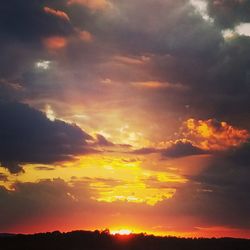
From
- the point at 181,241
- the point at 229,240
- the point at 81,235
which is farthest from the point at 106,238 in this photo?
the point at 229,240

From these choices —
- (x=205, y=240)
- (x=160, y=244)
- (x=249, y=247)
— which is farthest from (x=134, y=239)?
(x=249, y=247)

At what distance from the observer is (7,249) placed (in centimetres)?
13588

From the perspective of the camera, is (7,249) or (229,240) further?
(229,240)

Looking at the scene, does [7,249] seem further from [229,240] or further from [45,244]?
[229,240]

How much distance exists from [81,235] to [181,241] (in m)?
22.9

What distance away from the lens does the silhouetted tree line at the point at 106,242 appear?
13775 centimetres

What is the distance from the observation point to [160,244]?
14000 cm

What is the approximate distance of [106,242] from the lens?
458 feet

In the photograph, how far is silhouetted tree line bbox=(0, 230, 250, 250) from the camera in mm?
137750

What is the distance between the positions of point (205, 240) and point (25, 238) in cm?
4132

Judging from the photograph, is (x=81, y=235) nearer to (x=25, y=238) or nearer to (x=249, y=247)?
(x=25, y=238)

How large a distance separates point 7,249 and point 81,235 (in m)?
17.3

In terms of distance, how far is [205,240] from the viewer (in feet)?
473

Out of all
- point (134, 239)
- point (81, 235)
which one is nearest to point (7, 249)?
point (81, 235)
